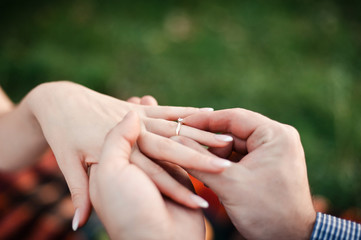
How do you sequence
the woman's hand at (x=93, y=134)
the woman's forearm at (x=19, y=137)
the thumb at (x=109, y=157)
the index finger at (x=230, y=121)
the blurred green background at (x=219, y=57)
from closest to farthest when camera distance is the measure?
the thumb at (x=109, y=157) → the woman's hand at (x=93, y=134) → the index finger at (x=230, y=121) → the woman's forearm at (x=19, y=137) → the blurred green background at (x=219, y=57)

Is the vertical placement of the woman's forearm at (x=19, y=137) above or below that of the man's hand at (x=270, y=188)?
below

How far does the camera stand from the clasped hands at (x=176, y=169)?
1252 millimetres

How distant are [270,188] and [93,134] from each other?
0.98 m

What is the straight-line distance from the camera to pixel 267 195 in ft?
4.60

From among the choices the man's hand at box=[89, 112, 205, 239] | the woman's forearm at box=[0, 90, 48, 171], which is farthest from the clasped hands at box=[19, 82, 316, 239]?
the woman's forearm at box=[0, 90, 48, 171]

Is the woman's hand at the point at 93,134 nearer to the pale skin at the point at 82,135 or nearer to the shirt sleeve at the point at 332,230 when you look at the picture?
the pale skin at the point at 82,135

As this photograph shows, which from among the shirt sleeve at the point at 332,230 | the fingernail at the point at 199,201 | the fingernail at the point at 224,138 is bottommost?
the shirt sleeve at the point at 332,230

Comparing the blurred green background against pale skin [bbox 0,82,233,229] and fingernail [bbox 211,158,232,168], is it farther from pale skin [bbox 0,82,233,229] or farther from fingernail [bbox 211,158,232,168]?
fingernail [bbox 211,158,232,168]

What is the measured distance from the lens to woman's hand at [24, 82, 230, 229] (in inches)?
58.3

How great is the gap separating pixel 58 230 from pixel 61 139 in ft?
2.54

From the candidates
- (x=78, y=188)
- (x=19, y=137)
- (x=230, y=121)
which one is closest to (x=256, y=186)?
(x=230, y=121)

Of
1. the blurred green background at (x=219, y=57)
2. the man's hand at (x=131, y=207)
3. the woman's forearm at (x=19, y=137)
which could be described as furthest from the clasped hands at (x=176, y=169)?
the blurred green background at (x=219, y=57)

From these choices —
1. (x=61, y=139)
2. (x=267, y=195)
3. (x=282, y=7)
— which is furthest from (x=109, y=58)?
(x=267, y=195)

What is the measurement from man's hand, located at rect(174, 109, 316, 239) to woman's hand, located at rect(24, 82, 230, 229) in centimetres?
11
